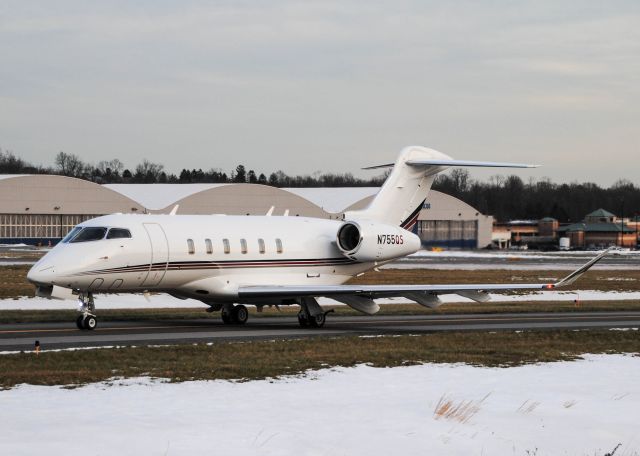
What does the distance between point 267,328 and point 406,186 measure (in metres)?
8.35

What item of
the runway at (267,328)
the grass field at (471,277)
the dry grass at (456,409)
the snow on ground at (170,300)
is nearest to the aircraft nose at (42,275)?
the runway at (267,328)

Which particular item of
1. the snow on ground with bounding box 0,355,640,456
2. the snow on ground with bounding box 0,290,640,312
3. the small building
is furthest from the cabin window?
the small building

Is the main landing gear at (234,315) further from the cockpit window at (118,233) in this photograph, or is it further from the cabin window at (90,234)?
the cabin window at (90,234)

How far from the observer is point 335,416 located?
14281 millimetres

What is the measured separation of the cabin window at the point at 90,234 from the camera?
26.5 m

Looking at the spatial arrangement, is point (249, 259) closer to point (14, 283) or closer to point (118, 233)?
point (118, 233)

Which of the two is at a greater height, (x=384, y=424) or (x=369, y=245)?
(x=369, y=245)

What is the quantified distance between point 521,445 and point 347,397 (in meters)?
3.37

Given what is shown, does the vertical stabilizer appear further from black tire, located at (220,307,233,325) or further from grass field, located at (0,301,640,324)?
black tire, located at (220,307,233,325)

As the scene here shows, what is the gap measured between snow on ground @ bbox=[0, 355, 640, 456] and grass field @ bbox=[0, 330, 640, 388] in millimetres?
926

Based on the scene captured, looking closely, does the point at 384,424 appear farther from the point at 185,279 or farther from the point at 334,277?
the point at 334,277

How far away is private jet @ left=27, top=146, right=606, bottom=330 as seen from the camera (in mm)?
26234

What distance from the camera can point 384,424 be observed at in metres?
13.9

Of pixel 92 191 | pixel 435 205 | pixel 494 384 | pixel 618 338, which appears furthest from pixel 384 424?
pixel 435 205
